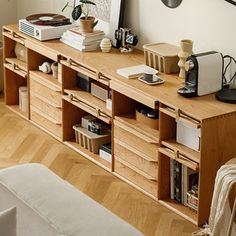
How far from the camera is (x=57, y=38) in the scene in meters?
4.84

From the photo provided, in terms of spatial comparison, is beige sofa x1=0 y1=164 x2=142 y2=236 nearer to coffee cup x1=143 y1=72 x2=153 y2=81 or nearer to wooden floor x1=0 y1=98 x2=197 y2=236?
wooden floor x1=0 y1=98 x2=197 y2=236

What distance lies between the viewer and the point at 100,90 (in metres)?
4.41

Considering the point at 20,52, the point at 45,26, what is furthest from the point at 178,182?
the point at 20,52

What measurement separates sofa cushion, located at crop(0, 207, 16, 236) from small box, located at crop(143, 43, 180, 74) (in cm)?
204

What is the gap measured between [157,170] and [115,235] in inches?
61.2

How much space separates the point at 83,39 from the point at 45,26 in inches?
15.8

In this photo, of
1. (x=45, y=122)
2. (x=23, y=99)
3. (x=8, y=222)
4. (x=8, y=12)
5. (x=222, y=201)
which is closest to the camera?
(x=8, y=222)

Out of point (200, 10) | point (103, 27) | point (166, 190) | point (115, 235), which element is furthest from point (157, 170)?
point (115, 235)

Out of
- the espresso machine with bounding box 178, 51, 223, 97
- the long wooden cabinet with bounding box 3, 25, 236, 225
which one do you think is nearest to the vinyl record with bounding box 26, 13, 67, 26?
the long wooden cabinet with bounding box 3, 25, 236, 225

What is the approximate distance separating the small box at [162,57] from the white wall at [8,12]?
6.01 ft

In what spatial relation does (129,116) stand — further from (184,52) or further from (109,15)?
(109,15)

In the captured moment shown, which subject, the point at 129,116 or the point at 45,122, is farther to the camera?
the point at 45,122

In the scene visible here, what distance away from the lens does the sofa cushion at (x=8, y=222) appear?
89.2 inches

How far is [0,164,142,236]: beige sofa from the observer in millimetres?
2420
